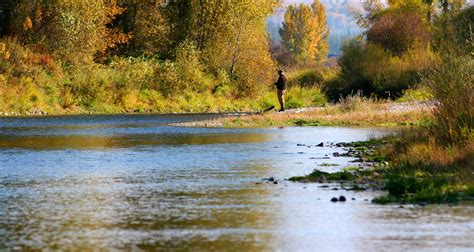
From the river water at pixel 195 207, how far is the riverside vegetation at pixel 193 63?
18965mm

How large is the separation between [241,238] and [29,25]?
50944 mm

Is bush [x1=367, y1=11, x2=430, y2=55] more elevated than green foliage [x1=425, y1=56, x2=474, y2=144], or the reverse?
bush [x1=367, y1=11, x2=430, y2=55]

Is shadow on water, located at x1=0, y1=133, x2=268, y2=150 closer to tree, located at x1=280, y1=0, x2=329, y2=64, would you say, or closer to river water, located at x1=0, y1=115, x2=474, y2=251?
river water, located at x1=0, y1=115, x2=474, y2=251

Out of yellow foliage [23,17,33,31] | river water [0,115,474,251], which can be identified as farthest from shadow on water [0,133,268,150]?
yellow foliage [23,17,33,31]

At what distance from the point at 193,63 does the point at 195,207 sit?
54341 millimetres

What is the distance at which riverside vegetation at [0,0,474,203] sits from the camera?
60.8m

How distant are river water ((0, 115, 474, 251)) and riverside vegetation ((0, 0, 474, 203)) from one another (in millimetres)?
18965

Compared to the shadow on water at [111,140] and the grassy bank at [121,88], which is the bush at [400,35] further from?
the shadow on water at [111,140]

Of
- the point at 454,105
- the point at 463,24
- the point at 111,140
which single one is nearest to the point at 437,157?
the point at 454,105

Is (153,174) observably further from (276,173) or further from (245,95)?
(245,95)

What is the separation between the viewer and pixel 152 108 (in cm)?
6794

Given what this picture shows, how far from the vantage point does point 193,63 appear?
7294 centimetres

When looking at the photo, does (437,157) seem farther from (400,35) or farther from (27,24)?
(400,35)

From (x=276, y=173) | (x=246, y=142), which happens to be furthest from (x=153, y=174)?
(x=246, y=142)
